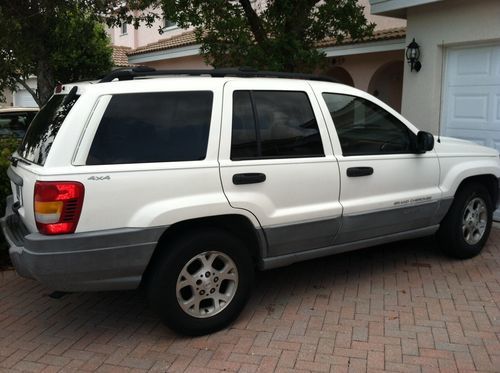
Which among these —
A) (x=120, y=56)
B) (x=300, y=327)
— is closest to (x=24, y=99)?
(x=120, y=56)

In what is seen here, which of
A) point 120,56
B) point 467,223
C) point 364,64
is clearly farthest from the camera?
point 120,56

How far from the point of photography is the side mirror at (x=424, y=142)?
479 cm

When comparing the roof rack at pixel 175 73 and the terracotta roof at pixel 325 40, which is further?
the terracotta roof at pixel 325 40

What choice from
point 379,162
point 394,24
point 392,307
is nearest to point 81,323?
point 392,307

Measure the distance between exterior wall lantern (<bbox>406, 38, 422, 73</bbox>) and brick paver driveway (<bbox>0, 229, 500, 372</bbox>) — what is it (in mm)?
4015

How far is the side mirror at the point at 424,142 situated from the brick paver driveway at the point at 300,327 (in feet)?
3.97

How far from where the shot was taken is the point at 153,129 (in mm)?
3582

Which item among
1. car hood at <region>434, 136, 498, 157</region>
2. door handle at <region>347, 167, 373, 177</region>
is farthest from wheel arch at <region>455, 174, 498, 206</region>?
door handle at <region>347, 167, 373, 177</region>

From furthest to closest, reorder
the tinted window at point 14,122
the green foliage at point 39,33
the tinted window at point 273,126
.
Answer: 1. the tinted window at point 14,122
2. the green foliage at point 39,33
3. the tinted window at point 273,126

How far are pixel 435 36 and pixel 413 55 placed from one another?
0.42 meters

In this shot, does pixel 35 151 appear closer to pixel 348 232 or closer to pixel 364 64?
pixel 348 232

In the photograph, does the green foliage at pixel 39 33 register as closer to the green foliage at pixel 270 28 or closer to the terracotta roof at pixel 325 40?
the green foliage at pixel 270 28

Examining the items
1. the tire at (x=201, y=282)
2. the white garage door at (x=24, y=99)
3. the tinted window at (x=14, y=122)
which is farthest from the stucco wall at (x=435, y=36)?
the white garage door at (x=24, y=99)

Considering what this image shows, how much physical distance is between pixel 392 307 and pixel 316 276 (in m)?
0.91
